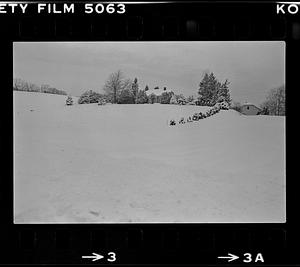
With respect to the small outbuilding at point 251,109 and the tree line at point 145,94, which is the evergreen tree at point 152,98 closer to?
the tree line at point 145,94

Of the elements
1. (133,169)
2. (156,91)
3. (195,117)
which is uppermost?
(156,91)

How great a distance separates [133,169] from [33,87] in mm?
546

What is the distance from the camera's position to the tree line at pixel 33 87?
3.96ft

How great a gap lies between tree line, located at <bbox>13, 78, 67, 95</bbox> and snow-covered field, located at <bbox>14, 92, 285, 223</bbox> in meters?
0.02

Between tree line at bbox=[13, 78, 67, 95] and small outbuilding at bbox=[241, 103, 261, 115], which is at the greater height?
tree line at bbox=[13, 78, 67, 95]

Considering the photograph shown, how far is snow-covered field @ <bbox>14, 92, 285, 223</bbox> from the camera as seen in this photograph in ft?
3.98

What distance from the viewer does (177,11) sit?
123 centimetres

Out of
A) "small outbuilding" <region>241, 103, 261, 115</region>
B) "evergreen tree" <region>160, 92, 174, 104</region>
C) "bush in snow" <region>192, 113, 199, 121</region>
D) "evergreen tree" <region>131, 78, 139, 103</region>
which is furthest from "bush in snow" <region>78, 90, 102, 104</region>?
"small outbuilding" <region>241, 103, 261, 115</region>

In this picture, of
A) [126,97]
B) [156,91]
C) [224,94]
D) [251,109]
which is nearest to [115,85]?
[126,97]

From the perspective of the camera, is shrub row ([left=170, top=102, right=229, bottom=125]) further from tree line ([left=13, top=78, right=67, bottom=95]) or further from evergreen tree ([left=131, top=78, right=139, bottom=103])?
tree line ([left=13, top=78, right=67, bottom=95])

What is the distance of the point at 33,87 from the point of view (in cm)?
121

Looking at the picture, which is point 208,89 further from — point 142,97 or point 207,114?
point 142,97
